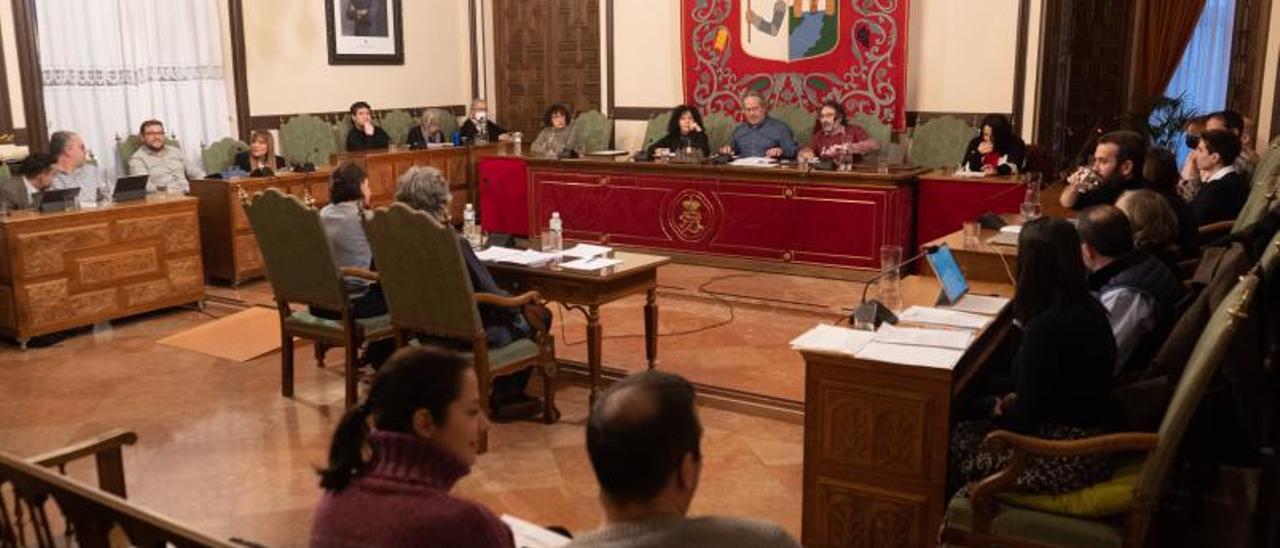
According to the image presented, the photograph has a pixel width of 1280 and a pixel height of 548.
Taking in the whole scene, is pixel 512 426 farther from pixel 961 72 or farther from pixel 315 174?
pixel 961 72

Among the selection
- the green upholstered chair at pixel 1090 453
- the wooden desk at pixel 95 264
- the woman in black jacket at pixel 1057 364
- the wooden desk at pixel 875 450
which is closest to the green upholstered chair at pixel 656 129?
the wooden desk at pixel 95 264

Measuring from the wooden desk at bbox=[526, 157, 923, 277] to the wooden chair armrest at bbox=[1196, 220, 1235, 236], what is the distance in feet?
7.02

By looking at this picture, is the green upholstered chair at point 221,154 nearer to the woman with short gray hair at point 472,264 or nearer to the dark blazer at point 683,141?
the dark blazer at point 683,141

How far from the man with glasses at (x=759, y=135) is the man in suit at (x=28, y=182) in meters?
4.58

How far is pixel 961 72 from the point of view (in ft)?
27.1

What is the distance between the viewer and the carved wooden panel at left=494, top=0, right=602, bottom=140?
10.1m

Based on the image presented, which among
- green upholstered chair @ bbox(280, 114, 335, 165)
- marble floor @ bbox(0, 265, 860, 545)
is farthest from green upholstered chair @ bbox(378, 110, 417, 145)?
marble floor @ bbox(0, 265, 860, 545)

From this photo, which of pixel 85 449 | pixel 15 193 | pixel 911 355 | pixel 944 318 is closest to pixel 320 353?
pixel 15 193

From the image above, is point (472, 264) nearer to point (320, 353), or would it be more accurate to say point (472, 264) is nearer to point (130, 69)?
point (320, 353)

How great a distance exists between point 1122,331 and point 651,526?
91.1 inches

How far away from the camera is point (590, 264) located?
468 cm

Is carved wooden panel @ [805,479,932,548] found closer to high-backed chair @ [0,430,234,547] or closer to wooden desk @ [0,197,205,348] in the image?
high-backed chair @ [0,430,234,547]

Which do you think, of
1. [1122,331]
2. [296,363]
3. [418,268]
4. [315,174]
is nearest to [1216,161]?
[1122,331]

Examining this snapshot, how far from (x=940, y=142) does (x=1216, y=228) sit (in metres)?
3.13
